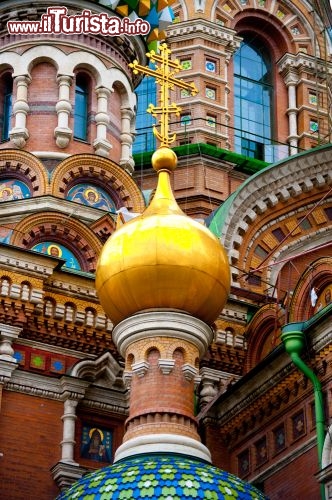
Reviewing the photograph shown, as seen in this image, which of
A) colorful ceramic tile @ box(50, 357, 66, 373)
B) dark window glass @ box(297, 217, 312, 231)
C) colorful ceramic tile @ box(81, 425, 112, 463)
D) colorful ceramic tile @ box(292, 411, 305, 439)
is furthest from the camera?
dark window glass @ box(297, 217, 312, 231)

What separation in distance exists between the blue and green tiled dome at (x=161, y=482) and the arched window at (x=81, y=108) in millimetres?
6022

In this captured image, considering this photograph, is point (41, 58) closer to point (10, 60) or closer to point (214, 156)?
point (10, 60)

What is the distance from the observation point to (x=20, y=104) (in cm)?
1636

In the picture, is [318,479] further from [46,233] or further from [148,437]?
[46,233]

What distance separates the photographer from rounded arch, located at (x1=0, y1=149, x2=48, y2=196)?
1577 centimetres

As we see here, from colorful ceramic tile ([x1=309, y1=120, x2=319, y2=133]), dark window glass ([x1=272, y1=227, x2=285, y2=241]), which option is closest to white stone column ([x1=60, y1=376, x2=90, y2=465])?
Answer: dark window glass ([x1=272, y1=227, x2=285, y2=241])

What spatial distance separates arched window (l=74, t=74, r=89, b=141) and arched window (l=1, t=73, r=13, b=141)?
74 cm

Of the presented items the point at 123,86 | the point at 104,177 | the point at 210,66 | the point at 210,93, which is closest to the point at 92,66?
the point at 123,86

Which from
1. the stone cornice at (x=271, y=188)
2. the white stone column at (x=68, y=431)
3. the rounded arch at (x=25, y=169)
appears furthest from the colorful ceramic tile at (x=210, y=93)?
the white stone column at (x=68, y=431)

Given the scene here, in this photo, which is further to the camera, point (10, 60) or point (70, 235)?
point (10, 60)

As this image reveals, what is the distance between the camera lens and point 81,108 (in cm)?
1686

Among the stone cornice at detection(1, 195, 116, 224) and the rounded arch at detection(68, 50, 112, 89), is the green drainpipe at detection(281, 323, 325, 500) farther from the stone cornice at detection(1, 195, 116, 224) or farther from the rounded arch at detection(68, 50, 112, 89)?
the rounded arch at detection(68, 50, 112, 89)

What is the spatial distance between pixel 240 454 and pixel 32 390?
2.02 metres

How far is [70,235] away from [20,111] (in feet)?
5.87
